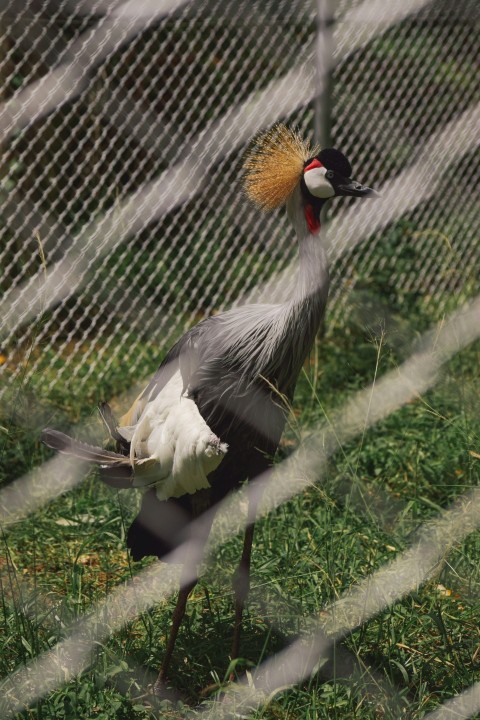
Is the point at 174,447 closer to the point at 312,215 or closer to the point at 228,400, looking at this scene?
the point at 228,400

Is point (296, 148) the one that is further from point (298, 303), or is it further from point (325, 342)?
point (325, 342)

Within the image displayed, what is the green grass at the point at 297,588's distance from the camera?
1.97 meters

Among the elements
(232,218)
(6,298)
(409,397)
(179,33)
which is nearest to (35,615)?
(6,298)

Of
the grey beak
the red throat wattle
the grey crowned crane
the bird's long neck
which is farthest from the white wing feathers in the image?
the grey beak

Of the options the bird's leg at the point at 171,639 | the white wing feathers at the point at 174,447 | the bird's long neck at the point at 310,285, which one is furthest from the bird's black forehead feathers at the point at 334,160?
the bird's leg at the point at 171,639

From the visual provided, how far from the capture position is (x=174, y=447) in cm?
210

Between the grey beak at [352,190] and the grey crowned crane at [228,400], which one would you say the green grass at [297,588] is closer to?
the grey crowned crane at [228,400]

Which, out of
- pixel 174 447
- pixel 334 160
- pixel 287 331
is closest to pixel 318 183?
pixel 334 160

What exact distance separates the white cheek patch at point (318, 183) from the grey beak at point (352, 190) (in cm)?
3

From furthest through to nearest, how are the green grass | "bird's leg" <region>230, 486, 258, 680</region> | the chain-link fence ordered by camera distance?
1. the chain-link fence
2. "bird's leg" <region>230, 486, 258, 680</region>
3. the green grass

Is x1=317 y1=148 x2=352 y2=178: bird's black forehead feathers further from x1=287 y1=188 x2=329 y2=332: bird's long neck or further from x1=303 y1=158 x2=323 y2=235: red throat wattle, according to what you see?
x1=287 y1=188 x2=329 y2=332: bird's long neck

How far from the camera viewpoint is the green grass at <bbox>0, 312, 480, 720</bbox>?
1968 mm

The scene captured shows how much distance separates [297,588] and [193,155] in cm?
219

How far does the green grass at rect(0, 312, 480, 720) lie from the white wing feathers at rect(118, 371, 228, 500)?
236 millimetres
